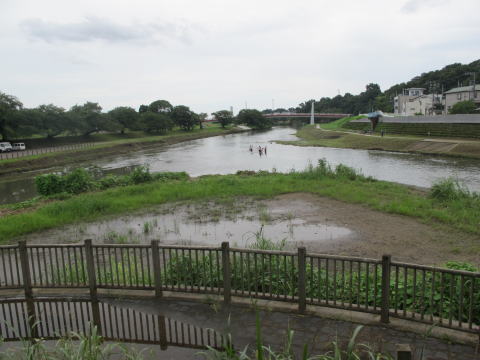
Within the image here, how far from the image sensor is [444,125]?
56.2 metres

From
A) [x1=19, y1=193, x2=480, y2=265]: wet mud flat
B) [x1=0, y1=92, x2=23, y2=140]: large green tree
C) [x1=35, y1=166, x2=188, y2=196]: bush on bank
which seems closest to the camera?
[x1=19, y1=193, x2=480, y2=265]: wet mud flat

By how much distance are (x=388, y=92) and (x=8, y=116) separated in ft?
410

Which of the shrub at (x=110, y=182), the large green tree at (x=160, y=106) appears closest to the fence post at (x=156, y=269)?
the shrub at (x=110, y=182)

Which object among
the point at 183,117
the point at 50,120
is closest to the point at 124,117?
the point at 183,117

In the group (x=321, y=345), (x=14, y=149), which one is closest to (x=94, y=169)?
(x=14, y=149)

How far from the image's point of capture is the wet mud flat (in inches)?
461

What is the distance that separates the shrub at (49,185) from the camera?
24.3 metres

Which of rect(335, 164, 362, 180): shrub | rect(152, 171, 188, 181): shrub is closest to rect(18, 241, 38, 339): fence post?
rect(335, 164, 362, 180): shrub

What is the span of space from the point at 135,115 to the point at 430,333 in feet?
321

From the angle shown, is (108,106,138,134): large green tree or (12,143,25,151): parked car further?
(108,106,138,134): large green tree

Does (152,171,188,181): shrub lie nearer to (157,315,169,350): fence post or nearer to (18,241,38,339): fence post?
(18,241,38,339): fence post

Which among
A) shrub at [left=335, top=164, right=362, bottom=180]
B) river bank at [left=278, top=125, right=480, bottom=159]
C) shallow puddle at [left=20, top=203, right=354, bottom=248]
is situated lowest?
river bank at [left=278, top=125, right=480, bottom=159]

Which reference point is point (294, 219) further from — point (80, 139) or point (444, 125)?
point (80, 139)

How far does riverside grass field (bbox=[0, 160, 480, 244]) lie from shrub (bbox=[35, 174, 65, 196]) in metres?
1.67
